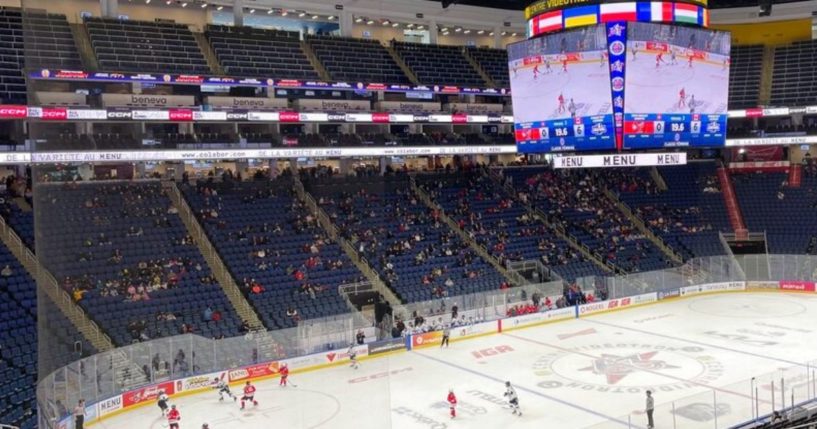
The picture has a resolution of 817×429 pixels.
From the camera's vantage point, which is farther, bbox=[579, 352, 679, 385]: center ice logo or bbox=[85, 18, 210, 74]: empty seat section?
bbox=[85, 18, 210, 74]: empty seat section

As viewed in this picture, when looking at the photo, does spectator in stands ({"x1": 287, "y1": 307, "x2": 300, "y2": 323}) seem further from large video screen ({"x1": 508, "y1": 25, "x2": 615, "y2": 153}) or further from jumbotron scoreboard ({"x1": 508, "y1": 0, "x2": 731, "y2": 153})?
jumbotron scoreboard ({"x1": 508, "y1": 0, "x2": 731, "y2": 153})

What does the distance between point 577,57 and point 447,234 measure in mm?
12920

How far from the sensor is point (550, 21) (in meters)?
22.9

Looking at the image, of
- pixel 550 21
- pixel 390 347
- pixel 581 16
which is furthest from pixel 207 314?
pixel 581 16

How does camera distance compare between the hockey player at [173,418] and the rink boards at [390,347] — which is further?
the rink boards at [390,347]

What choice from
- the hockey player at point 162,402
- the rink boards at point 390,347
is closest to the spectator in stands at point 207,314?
the rink boards at point 390,347

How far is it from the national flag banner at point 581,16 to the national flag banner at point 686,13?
2.41 meters

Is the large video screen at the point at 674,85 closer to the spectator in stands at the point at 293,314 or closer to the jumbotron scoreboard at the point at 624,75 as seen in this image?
the jumbotron scoreboard at the point at 624,75

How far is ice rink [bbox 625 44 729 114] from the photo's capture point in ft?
72.7

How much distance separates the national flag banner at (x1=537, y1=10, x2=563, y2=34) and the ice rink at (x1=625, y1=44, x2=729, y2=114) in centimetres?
231

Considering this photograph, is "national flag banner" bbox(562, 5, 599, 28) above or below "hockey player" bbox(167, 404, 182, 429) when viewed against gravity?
above

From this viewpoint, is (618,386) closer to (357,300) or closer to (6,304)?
(357,300)

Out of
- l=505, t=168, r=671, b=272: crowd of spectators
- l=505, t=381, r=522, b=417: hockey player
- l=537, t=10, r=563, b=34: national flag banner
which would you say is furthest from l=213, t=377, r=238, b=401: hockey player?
l=505, t=168, r=671, b=272: crowd of spectators

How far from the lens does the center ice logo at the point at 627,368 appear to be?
1997cm
